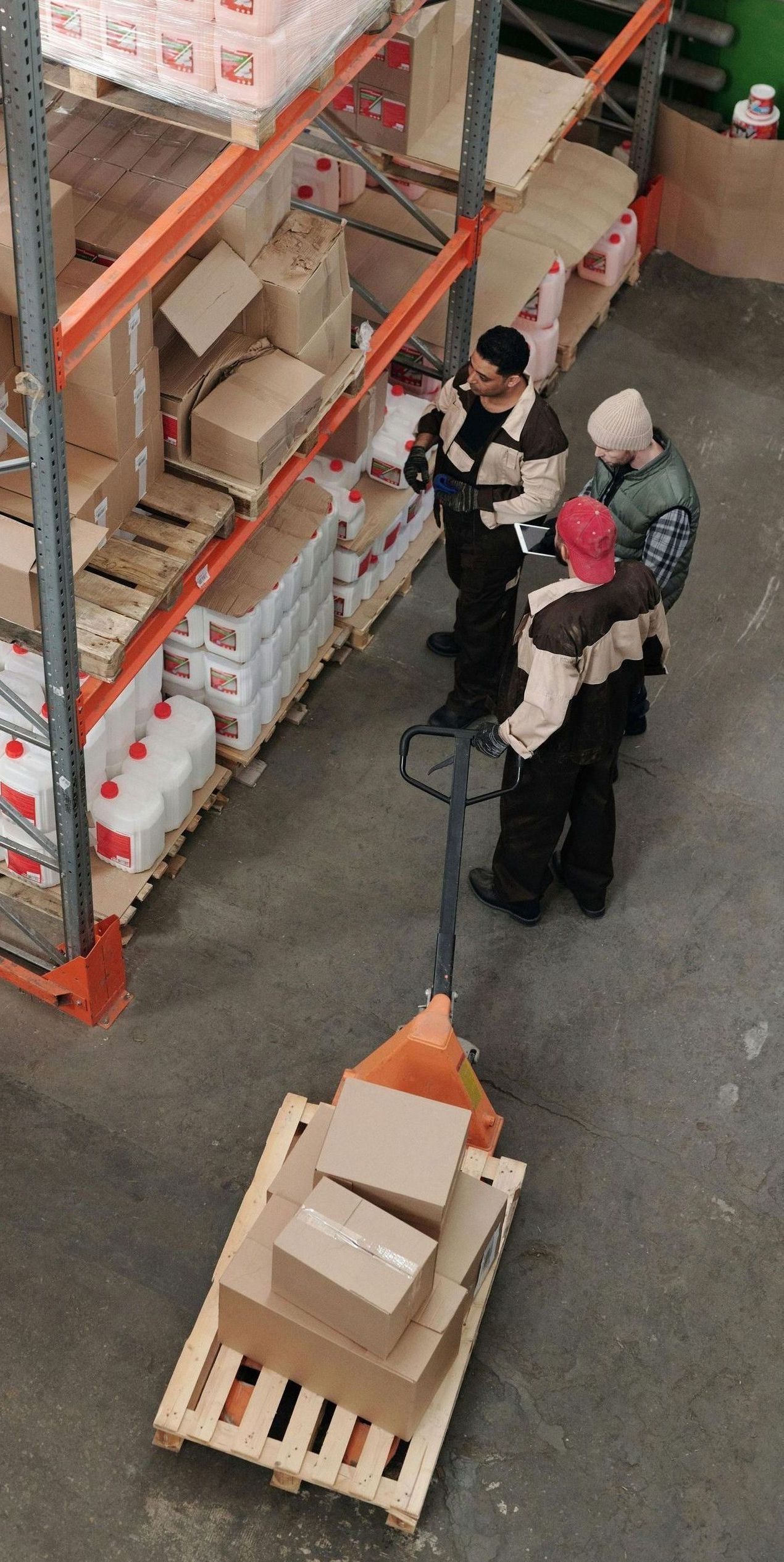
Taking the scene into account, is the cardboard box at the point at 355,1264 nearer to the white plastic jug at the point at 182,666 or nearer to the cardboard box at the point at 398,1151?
the cardboard box at the point at 398,1151

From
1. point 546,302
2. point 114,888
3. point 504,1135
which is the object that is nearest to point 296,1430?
point 504,1135

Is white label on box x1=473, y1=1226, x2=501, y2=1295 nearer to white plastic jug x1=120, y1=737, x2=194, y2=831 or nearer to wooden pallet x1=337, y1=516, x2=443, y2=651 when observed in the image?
white plastic jug x1=120, y1=737, x2=194, y2=831

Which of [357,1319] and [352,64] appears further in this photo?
[352,64]

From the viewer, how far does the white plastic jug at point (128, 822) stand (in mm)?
6375

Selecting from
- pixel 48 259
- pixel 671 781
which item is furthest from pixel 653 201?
pixel 48 259

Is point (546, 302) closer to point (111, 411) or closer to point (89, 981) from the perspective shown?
point (111, 411)

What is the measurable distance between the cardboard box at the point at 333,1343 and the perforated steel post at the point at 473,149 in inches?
158

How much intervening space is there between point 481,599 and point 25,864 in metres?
2.18

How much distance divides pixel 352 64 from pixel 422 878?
3063 mm

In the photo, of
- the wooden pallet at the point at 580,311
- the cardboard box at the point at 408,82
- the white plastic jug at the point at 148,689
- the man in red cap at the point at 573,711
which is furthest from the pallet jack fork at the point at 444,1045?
the wooden pallet at the point at 580,311

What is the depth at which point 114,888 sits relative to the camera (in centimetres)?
652

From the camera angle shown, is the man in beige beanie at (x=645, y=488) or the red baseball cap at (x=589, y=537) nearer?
the red baseball cap at (x=589, y=537)

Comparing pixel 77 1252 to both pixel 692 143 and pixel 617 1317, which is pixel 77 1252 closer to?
pixel 617 1317

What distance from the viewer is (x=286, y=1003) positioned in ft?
21.0
